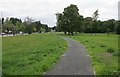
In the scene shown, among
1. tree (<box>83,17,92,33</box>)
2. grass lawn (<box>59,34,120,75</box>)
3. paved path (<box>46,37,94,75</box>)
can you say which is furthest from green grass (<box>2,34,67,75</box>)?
tree (<box>83,17,92,33</box>)

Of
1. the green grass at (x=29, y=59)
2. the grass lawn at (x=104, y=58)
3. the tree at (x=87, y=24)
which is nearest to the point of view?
the green grass at (x=29, y=59)

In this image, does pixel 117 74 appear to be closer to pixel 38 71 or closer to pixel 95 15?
pixel 38 71

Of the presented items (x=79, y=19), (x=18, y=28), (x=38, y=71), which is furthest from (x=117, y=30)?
(x=38, y=71)

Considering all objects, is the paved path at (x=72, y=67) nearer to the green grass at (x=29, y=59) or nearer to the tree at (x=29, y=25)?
the green grass at (x=29, y=59)

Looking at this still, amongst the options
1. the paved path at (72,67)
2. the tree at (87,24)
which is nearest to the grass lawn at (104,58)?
the paved path at (72,67)

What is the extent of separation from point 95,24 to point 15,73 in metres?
118

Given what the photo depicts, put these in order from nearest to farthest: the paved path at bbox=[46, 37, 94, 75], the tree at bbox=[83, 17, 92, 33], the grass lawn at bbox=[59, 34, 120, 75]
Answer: the paved path at bbox=[46, 37, 94, 75]
the grass lawn at bbox=[59, 34, 120, 75]
the tree at bbox=[83, 17, 92, 33]

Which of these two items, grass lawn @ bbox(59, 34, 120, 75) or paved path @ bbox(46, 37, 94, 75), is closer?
paved path @ bbox(46, 37, 94, 75)

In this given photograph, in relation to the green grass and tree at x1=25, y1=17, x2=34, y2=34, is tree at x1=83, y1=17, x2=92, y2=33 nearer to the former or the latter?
tree at x1=25, y1=17, x2=34, y2=34

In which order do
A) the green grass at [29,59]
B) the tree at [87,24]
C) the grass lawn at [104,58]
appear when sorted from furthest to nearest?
the tree at [87,24], the grass lawn at [104,58], the green grass at [29,59]

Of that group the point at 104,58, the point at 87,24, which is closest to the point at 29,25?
the point at 87,24

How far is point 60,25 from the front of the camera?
109 meters

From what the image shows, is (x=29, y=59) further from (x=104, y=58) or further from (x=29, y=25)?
(x=29, y=25)

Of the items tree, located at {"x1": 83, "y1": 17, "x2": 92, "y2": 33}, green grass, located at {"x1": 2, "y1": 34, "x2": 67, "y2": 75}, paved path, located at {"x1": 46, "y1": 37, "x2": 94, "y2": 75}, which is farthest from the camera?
tree, located at {"x1": 83, "y1": 17, "x2": 92, "y2": 33}
